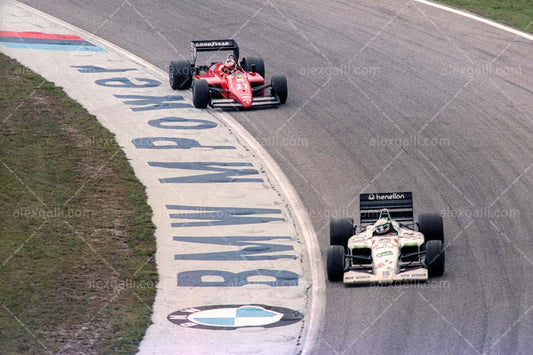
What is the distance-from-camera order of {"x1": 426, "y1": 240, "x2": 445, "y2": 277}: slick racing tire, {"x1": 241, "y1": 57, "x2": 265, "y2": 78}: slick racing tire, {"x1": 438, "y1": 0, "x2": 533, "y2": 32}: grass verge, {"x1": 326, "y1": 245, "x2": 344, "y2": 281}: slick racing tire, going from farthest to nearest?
1. {"x1": 438, "y1": 0, "x2": 533, "y2": 32}: grass verge
2. {"x1": 241, "y1": 57, "x2": 265, "y2": 78}: slick racing tire
3. {"x1": 326, "y1": 245, "x2": 344, "y2": 281}: slick racing tire
4. {"x1": 426, "y1": 240, "x2": 445, "y2": 277}: slick racing tire

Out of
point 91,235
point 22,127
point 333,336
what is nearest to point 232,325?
point 333,336

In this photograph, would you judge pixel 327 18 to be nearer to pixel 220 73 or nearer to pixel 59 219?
pixel 220 73

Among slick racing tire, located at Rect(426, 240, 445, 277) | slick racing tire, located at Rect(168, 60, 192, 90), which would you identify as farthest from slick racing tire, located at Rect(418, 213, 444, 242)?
slick racing tire, located at Rect(168, 60, 192, 90)

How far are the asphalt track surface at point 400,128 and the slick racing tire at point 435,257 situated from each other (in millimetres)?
259

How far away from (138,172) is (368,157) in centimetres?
517

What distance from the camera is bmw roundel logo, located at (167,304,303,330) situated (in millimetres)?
14852

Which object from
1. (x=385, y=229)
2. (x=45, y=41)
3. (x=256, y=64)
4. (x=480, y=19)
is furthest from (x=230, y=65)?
(x=480, y=19)

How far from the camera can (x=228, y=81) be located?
24.9m

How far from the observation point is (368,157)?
21.9 metres

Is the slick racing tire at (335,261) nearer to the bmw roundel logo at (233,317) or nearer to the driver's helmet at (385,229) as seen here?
the driver's helmet at (385,229)

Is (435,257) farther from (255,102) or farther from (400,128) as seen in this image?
(255,102)

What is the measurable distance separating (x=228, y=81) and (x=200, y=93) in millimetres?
807

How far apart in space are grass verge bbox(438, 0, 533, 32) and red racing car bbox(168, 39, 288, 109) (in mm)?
9332

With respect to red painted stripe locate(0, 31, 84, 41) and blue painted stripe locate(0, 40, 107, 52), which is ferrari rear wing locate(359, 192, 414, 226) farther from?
red painted stripe locate(0, 31, 84, 41)
